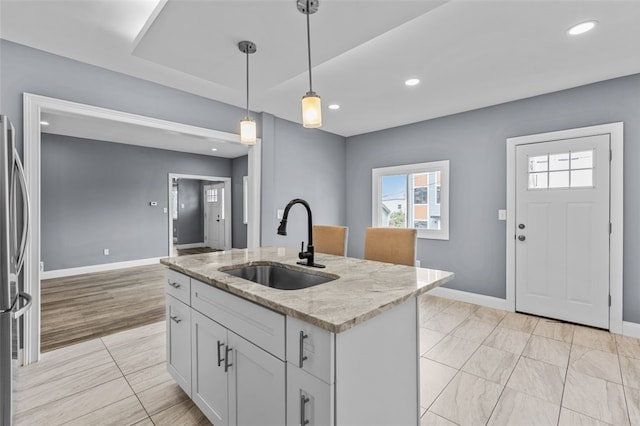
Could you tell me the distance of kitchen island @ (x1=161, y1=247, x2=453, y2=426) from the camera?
3.27ft

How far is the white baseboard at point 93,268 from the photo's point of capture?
16.3ft

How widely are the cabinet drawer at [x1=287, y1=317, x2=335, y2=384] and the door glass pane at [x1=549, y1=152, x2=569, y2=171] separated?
11.2 ft

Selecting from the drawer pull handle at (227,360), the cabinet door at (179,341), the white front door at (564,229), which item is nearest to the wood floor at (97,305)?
the cabinet door at (179,341)

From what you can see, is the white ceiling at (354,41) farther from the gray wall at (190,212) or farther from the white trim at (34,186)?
the gray wall at (190,212)

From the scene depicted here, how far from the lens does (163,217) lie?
645 centimetres

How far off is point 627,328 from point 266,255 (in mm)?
3433

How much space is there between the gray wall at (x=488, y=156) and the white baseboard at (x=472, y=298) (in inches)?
2.4

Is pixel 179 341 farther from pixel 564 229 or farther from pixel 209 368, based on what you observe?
pixel 564 229

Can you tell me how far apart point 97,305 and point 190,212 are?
569cm

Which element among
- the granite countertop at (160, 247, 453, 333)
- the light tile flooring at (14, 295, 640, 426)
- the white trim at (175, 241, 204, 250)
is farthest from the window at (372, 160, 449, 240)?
the white trim at (175, 241, 204, 250)

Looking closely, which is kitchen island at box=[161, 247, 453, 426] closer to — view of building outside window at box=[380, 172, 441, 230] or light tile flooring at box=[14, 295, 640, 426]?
light tile flooring at box=[14, 295, 640, 426]

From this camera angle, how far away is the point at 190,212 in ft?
29.7

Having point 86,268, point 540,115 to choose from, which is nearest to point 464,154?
point 540,115

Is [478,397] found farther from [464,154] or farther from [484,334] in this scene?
[464,154]
